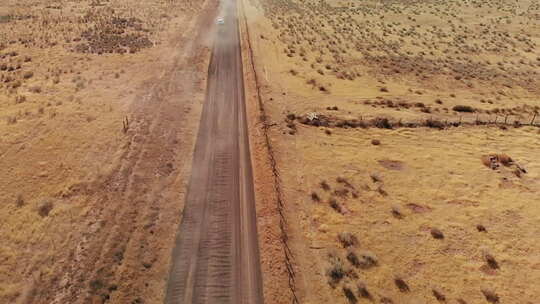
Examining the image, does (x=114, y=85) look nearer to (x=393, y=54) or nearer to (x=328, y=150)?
(x=328, y=150)

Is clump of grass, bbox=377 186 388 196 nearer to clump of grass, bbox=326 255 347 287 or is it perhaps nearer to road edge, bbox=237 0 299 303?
road edge, bbox=237 0 299 303

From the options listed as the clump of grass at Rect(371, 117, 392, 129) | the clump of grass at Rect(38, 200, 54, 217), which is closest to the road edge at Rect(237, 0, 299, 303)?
the clump of grass at Rect(371, 117, 392, 129)

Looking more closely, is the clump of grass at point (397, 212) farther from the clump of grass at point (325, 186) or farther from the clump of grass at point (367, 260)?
the clump of grass at point (325, 186)

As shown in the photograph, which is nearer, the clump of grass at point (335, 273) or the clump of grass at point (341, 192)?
the clump of grass at point (335, 273)

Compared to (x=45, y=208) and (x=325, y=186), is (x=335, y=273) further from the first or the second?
(x=45, y=208)

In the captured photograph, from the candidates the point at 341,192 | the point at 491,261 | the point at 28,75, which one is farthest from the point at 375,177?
the point at 28,75

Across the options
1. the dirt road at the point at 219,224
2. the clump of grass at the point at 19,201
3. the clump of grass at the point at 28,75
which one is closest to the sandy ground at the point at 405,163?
the dirt road at the point at 219,224
